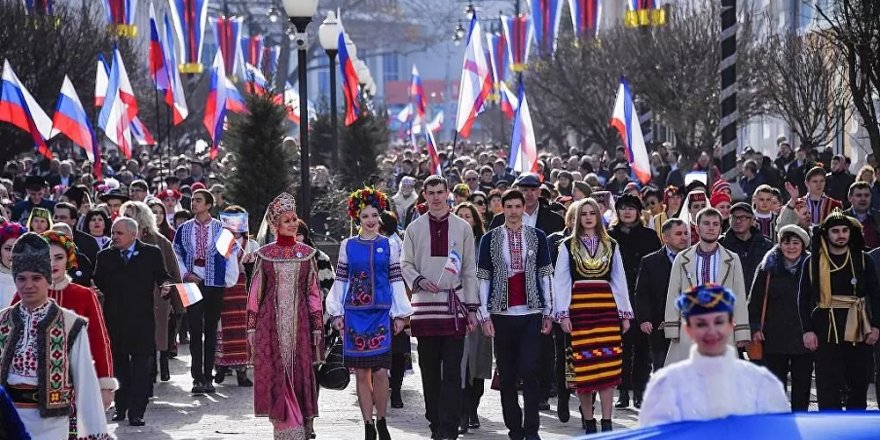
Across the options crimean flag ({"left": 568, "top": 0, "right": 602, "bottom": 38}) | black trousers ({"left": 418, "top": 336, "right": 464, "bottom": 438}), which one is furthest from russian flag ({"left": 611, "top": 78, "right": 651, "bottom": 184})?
crimean flag ({"left": 568, "top": 0, "right": 602, "bottom": 38})

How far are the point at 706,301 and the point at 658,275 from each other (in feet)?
22.2

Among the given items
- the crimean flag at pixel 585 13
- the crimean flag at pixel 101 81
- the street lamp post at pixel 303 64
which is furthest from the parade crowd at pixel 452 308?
the crimean flag at pixel 585 13

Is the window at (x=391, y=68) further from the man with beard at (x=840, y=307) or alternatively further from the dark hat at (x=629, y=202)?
the man with beard at (x=840, y=307)

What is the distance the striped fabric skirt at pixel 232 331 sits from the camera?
51.4 ft

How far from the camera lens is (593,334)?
12.0m

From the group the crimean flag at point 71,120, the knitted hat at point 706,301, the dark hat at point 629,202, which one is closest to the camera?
the knitted hat at point 706,301

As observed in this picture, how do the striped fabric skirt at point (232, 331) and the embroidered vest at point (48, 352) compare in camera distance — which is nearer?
the embroidered vest at point (48, 352)

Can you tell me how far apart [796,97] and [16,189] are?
13321mm

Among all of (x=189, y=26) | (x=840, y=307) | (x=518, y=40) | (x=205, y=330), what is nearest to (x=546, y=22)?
(x=518, y=40)

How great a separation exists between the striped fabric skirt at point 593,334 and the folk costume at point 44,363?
15.0 ft

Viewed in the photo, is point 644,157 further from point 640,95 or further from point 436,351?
point 640,95

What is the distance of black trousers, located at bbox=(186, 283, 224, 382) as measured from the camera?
15344 mm

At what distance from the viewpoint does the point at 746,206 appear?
1312 cm

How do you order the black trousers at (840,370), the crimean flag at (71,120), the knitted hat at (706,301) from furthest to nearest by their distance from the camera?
the crimean flag at (71,120)
the black trousers at (840,370)
the knitted hat at (706,301)
